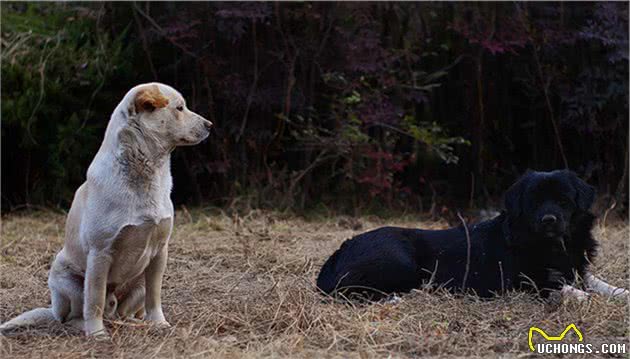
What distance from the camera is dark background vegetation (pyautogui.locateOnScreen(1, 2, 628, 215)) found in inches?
344

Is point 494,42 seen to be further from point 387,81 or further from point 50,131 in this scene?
point 50,131

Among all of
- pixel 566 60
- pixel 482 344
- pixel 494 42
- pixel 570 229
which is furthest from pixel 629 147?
pixel 482 344

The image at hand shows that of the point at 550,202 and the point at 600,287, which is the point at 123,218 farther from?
the point at 600,287

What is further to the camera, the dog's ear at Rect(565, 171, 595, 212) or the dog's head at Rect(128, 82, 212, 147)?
the dog's ear at Rect(565, 171, 595, 212)

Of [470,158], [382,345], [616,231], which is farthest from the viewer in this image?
[470,158]

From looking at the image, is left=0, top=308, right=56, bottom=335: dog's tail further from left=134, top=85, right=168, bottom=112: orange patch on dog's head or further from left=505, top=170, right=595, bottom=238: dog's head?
left=505, top=170, right=595, bottom=238: dog's head

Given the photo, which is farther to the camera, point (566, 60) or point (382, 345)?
point (566, 60)

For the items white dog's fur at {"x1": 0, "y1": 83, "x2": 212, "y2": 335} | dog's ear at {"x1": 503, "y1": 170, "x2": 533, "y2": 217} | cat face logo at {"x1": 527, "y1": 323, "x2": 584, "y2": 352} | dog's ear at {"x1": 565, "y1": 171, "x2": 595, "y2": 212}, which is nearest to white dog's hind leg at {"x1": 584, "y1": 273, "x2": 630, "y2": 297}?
dog's ear at {"x1": 565, "y1": 171, "x2": 595, "y2": 212}

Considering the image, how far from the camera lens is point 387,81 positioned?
871 cm

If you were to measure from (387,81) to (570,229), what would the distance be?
4.01 metres

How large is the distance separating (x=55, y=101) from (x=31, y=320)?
510 centimetres

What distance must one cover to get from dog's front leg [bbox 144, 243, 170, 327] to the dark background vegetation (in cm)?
444

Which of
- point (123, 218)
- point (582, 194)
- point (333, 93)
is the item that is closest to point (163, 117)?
point (123, 218)

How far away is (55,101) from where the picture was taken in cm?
906
